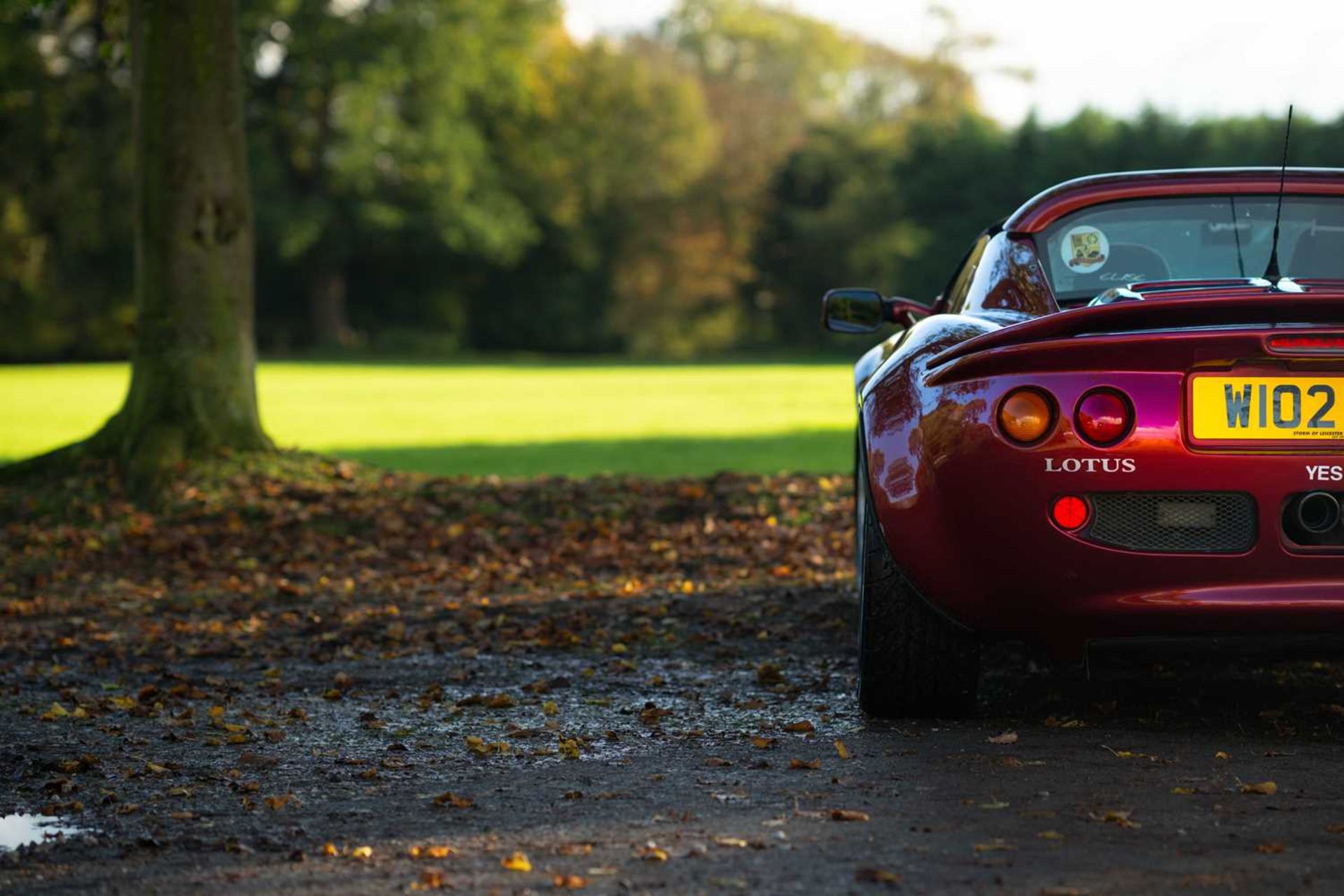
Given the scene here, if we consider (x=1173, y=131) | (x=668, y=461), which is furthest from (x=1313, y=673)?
(x=1173, y=131)

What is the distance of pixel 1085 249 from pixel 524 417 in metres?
18.9

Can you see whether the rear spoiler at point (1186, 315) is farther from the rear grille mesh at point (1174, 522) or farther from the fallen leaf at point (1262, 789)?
the fallen leaf at point (1262, 789)

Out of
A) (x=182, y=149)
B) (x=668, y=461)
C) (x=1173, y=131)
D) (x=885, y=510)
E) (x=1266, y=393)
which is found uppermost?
(x=1173, y=131)

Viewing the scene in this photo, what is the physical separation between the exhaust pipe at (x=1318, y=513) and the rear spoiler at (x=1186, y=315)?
1.35 ft

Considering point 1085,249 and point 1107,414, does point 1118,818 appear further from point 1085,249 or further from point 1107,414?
point 1085,249

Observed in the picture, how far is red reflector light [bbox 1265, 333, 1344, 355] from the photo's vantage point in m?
4.00

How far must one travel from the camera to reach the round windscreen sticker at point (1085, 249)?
505 cm

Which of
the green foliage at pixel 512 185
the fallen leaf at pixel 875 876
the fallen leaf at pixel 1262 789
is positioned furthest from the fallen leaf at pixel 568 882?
the green foliage at pixel 512 185

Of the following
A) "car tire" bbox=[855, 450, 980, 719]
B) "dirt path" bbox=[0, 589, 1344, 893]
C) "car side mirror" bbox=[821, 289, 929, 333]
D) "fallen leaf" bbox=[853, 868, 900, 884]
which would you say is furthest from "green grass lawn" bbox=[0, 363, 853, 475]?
"fallen leaf" bbox=[853, 868, 900, 884]

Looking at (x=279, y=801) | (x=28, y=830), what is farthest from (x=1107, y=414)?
(x=28, y=830)

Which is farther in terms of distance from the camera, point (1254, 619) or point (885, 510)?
point (885, 510)

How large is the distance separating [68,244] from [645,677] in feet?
154

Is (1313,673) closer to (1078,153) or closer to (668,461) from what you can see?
(668,461)

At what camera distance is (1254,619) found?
4129 millimetres
